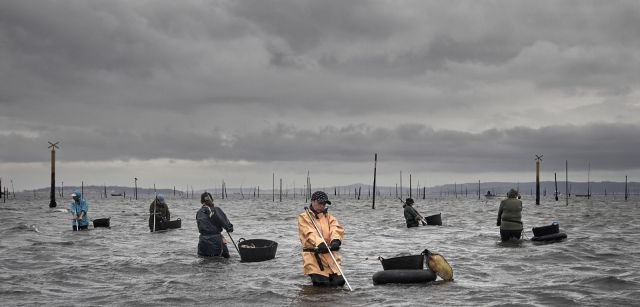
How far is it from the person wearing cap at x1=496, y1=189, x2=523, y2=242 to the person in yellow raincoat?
32.2 ft

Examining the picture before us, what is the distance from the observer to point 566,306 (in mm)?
10734

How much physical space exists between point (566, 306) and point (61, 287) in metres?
10.6

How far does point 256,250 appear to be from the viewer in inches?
648

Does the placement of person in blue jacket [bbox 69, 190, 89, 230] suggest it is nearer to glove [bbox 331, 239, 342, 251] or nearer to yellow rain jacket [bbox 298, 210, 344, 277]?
yellow rain jacket [bbox 298, 210, 344, 277]

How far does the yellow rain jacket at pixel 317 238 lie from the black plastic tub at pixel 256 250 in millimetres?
5279

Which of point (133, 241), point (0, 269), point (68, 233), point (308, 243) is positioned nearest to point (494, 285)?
point (308, 243)

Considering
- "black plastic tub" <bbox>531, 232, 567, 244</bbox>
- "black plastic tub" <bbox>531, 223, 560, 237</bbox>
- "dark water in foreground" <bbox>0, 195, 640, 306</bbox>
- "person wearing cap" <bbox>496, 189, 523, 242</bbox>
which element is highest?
"person wearing cap" <bbox>496, 189, 523, 242</bbox>

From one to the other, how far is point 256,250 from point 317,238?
5.93 metres

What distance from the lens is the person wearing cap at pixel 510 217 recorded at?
1953 cm

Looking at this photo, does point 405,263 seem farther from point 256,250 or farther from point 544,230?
point 544,230

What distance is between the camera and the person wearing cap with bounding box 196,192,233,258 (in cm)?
1584

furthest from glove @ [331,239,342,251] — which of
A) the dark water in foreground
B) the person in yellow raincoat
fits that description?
the dark water in foreground

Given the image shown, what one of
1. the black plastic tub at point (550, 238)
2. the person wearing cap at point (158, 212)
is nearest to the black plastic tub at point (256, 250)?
the black plastic tub at point (550, 238)

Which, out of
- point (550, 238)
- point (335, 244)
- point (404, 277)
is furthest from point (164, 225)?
point (335, 244)
